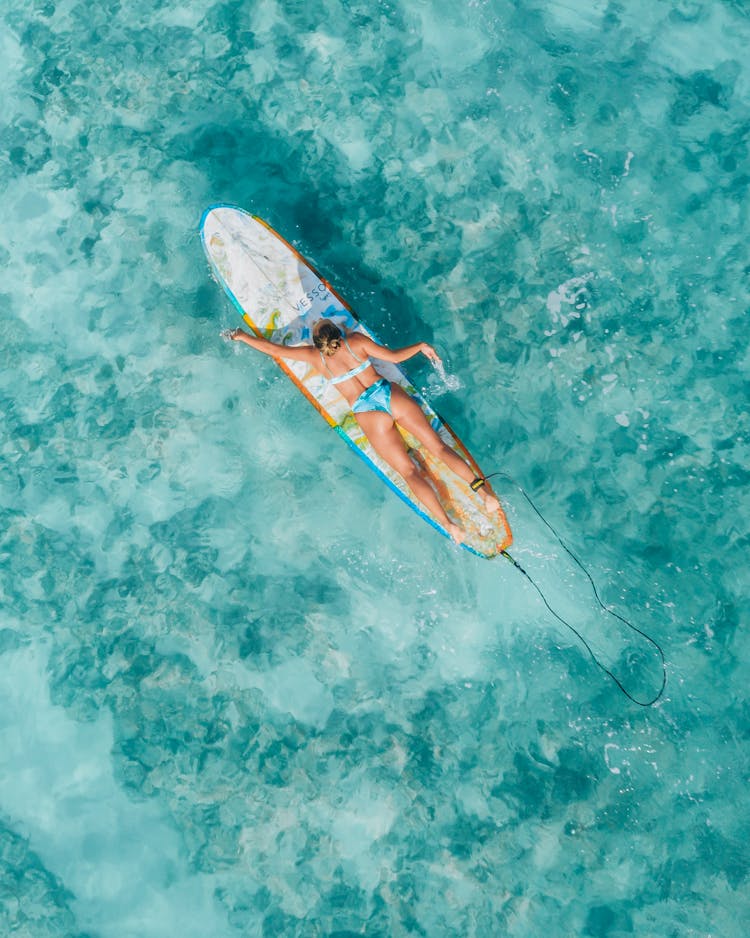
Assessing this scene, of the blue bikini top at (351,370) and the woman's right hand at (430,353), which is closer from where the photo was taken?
the blue bikini top at (351,370)

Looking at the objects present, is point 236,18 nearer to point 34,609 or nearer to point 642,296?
Answer: point 642,296

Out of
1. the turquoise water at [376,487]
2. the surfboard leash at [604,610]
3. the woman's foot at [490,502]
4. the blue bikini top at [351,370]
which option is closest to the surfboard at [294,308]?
the woman's foot at [490,502]

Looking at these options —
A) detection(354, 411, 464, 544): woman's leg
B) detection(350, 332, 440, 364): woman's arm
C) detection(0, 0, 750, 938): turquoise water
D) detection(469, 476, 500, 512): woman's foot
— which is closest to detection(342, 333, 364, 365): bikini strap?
detection(350, 332, 440, 364): woman's arm

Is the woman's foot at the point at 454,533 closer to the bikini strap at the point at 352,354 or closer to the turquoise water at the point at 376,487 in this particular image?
the turquoise water at the point at 376,487

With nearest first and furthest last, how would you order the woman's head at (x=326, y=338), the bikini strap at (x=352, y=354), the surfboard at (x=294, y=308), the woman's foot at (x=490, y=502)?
the woman's head at (x=326, y=338) < the bikini strap at (x=352, y=354) < the woman's foot at (x=490, y=502) < the surfboard at (x=294, y=308)

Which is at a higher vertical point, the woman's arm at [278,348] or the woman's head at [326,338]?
the woman's head at [326,338]

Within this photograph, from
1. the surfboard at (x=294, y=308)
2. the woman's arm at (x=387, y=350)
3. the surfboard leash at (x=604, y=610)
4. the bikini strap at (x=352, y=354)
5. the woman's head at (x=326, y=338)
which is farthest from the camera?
the surfboard leash at (x=604, y=610)

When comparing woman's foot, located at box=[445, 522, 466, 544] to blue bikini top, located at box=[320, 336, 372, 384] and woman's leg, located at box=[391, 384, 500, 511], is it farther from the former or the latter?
blue bikini top, located at box=[320, 336, 372, 384]
